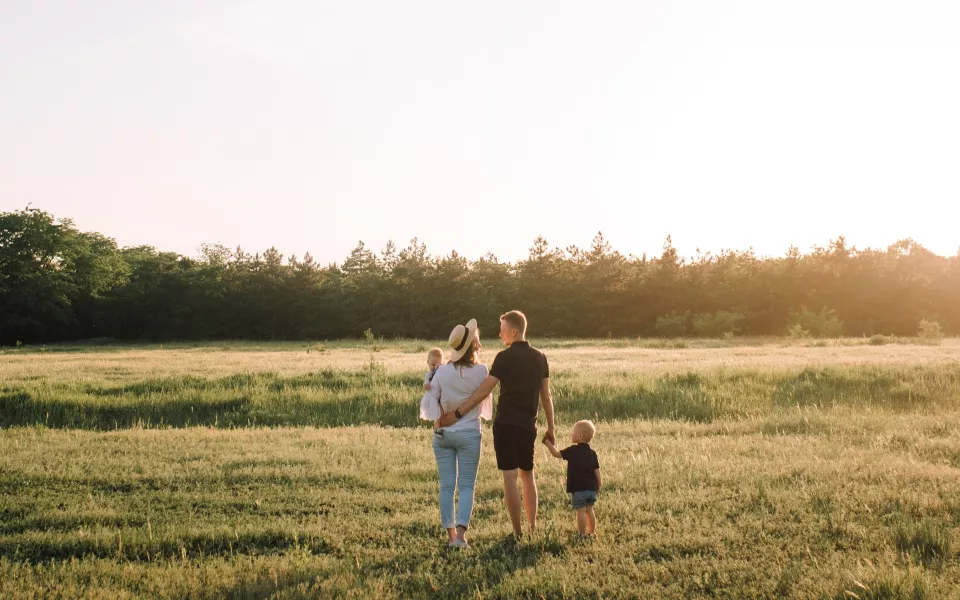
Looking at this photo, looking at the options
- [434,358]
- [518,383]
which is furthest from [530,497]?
[434,358]

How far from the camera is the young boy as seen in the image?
694 cm

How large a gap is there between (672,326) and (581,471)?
203ft

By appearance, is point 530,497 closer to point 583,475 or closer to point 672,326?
point 583,475

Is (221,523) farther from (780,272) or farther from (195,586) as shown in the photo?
(780,272)

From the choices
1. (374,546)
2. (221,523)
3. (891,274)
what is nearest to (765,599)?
(374,546)

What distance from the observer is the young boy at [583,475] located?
22.8 ft

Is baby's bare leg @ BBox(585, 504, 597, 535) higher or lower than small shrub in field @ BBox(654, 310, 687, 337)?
lower

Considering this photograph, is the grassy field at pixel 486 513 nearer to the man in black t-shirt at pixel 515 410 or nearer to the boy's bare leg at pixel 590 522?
the boy's bare leg at pixel 590 522

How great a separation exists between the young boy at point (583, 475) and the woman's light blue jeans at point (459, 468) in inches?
29.9

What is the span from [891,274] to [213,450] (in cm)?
7114

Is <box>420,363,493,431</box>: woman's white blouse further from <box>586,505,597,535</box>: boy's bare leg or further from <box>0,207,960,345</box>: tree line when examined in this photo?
<box>0,207,960,345</box>: tree line

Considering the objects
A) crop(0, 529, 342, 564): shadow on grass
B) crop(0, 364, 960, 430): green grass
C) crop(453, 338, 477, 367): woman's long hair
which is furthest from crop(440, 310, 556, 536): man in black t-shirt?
crop(0, 364, 960, 430): green grass

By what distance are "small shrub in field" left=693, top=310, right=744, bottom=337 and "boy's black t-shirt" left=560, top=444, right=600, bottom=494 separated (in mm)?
59971

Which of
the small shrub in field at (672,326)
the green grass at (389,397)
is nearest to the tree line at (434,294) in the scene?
the small shrub in field at (672,326)
